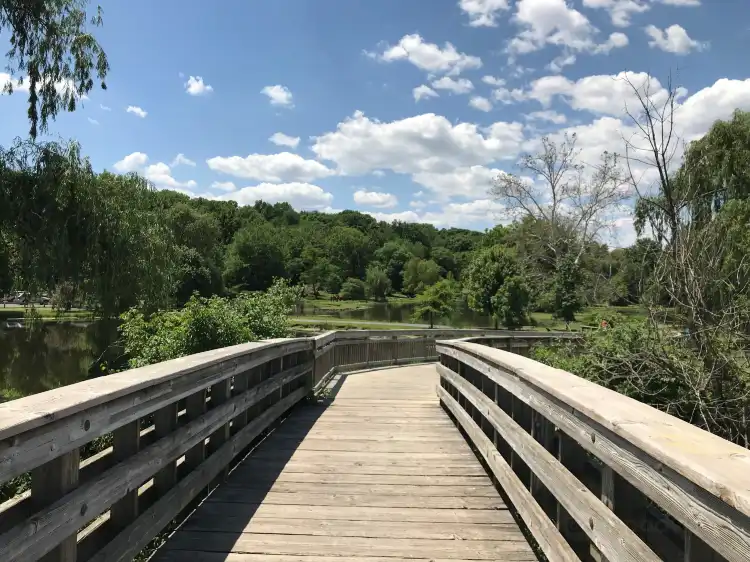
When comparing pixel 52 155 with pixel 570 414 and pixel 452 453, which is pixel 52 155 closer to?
pixel 452 453

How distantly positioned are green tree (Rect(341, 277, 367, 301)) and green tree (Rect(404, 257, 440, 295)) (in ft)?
23.1

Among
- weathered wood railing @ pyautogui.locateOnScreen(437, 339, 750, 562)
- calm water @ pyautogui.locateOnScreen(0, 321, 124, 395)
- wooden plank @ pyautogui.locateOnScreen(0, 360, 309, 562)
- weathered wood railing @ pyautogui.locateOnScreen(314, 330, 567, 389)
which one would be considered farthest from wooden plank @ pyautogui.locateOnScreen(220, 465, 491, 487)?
calm water @ pyautogui.locateOnScreen(0, 321, 124, 395)

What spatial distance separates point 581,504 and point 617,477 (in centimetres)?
32

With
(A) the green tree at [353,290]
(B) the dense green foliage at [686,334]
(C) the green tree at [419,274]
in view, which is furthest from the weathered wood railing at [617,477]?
(A) the green tree at [353,290]

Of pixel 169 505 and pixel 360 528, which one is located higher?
pixel 169 505

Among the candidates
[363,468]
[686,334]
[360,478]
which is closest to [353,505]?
[360,478]

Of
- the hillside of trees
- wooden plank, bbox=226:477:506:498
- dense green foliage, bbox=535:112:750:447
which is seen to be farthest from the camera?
the hillside of trees

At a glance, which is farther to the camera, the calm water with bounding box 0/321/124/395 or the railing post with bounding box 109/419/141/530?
the calm water with bounding box 0/321/124/395

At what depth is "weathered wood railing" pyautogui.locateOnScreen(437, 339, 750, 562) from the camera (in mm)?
1505

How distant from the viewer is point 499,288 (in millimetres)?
31844

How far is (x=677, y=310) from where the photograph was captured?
600 centimetres

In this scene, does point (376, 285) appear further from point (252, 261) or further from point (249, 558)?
point (249, 558)

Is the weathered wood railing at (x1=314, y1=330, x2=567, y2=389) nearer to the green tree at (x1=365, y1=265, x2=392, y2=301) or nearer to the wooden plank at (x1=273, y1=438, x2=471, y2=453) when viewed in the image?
the wooden plank at (x1=273, y1=438, x2=471, y2=453)

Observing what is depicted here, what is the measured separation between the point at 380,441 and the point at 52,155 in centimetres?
1299
